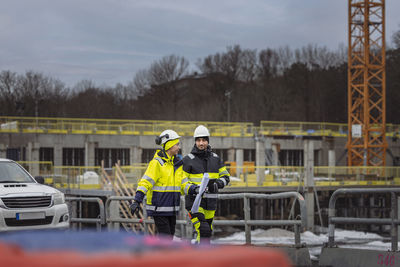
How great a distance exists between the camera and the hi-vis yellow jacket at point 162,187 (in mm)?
8070

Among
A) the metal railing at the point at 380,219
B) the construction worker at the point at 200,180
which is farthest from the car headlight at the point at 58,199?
the metal railing at the point at 380,219

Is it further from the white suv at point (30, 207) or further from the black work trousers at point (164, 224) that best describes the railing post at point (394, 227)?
the white suv at point (30, 207)

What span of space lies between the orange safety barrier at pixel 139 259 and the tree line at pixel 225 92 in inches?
3090

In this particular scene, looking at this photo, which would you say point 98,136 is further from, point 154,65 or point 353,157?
point 154,65

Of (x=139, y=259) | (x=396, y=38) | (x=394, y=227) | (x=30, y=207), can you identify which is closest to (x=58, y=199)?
(x=30, y=207)

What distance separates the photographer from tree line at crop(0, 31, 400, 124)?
84.8m

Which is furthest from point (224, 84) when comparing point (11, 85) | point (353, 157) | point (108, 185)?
point (108, 185)

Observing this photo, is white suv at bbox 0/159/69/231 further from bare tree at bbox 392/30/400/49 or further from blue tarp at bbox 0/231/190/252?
bare tree at bbox 392/30/400/49

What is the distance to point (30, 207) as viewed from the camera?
398 inches

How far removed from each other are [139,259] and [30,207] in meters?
7.89

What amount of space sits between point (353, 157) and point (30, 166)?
2920 centimetres

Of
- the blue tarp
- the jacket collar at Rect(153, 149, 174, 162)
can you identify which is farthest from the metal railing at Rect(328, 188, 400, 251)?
the blue tarp

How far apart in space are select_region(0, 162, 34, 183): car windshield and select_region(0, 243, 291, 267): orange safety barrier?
28.0 ft

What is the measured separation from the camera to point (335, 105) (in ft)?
282
